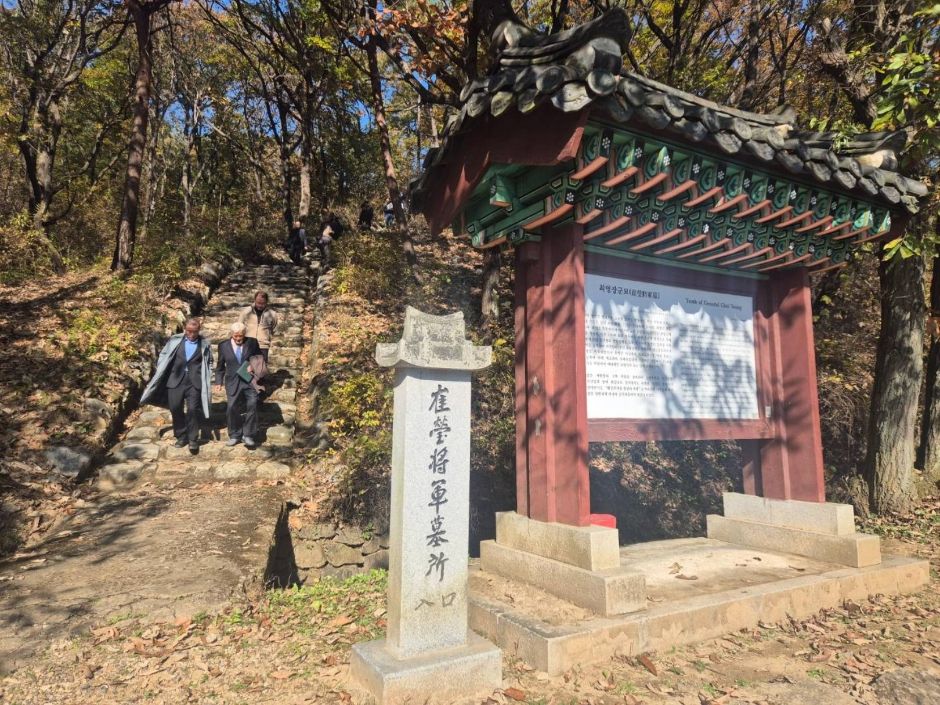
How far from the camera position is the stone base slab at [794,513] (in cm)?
519

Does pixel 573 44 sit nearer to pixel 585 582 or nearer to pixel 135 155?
pixel 585 582

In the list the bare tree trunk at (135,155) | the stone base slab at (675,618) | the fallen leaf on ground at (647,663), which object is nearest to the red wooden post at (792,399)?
the stone base slab at (675,618)

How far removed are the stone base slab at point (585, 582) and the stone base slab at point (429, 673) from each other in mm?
881

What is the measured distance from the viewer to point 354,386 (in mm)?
8250

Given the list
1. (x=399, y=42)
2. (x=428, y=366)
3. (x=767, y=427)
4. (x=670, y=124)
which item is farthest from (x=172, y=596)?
(x=399, y=42)

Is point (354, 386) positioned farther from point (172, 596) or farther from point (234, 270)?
point (234, 270)

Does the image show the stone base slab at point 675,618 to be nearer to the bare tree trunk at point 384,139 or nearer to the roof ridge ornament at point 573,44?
the roof ridge ornament at point 573,44

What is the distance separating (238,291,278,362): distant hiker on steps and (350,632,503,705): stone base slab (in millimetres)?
6846

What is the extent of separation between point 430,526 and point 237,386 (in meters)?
5.90

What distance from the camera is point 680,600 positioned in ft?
13.6

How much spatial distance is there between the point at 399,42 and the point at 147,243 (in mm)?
10005

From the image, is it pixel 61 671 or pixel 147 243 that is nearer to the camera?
pixel 61 671

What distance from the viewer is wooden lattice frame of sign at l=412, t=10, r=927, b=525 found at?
3.70 metres

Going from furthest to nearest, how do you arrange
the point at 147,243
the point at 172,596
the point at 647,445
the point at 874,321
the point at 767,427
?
the point at 147,243 → the point at 874,321 → the point at 647,445 → the point at 767,427 → the point at 172,596
